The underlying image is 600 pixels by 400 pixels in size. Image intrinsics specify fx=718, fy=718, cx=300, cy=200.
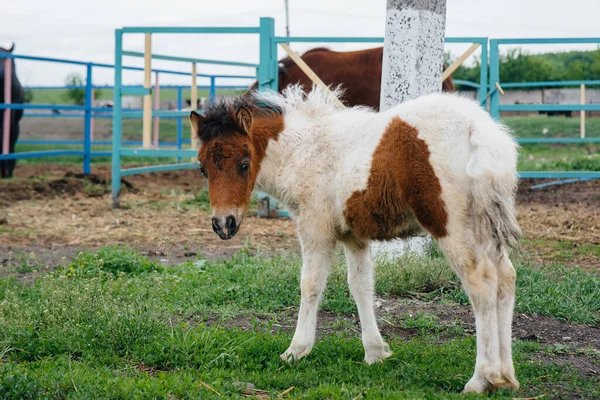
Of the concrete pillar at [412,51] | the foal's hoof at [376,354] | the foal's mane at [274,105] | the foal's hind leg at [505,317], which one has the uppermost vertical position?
the concrete pillar at [412,51]

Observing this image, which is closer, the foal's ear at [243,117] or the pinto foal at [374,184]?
the pinto foal at [374,184]

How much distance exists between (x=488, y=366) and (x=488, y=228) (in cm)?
73

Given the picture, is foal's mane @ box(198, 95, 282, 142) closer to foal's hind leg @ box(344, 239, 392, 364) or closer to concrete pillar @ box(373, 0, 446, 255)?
foal's hind leg @ box(344, 239, 392, 364)

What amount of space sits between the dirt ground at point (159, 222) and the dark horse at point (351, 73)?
8.38ft

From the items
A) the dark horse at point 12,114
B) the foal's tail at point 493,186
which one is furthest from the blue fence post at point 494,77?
the dark horse at point 12,114

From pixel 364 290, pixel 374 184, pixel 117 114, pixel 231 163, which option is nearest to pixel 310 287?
pixel 364 290

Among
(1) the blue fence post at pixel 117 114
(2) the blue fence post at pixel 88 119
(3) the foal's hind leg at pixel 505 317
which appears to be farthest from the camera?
(2) the blue fence post at pixel 88 119

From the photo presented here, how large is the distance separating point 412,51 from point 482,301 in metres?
3.57

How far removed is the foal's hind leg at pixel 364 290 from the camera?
4496 millimetres

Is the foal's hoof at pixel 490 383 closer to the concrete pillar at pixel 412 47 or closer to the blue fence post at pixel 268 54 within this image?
the concrete pillar at pixel 412 47

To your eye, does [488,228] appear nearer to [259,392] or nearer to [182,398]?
[259,392]

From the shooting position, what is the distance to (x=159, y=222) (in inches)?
398

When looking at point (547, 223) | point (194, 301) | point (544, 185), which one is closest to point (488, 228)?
point (194, 301)

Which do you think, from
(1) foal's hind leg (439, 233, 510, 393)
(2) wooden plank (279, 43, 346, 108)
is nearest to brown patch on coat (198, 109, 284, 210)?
(1) foal's hind leg (439, 233, 510, 393)
